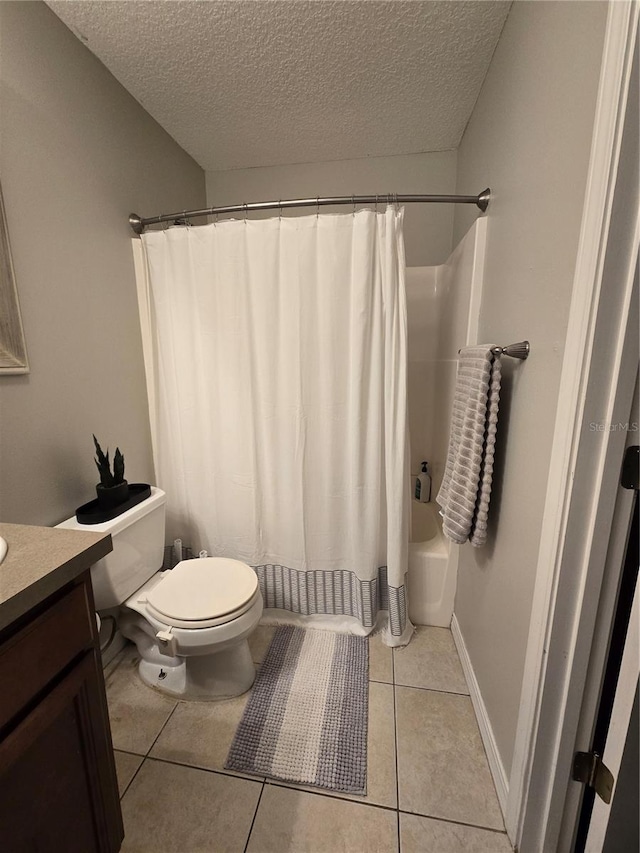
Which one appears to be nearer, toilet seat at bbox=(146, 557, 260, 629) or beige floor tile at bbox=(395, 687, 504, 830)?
beige floor tile at bbox=(395, 687, 504, 830)

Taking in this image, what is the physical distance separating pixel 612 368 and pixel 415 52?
1456 millimetres

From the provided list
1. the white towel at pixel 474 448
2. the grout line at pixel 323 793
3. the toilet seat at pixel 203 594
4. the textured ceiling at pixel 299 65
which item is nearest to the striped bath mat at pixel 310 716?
the grout line at pixel 323 793

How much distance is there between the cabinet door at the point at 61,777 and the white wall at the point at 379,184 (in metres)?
2.19

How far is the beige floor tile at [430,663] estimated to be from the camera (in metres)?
1.41

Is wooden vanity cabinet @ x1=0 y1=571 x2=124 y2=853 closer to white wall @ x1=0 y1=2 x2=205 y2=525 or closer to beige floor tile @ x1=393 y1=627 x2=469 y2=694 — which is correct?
white wall @ x1=0 y1=2 x2=205 y2=525

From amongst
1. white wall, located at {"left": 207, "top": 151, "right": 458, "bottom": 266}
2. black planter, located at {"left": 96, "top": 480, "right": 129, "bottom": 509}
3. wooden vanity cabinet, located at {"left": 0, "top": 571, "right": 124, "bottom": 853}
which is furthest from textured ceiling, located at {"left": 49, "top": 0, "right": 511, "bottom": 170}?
wooden vanity cabinet, located at {"left": 0, "top": 571, "right": 124, "bottom": 853}

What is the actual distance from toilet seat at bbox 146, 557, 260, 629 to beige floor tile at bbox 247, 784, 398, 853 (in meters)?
0.52

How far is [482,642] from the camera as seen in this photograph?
1258 millimetres

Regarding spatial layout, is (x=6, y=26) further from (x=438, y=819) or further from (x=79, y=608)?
(x=438, y=819)

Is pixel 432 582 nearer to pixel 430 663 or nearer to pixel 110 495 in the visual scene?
pixel 430 663

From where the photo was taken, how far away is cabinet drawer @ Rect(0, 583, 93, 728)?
54 cm

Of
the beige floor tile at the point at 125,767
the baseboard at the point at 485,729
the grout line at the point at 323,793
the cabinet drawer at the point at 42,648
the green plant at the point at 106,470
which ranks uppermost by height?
the green plant at the point at 106,470

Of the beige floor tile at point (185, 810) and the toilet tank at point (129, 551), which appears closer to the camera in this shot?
the beige floor tile at point (185, 810)

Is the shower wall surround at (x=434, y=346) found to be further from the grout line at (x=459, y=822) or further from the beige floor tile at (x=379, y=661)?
the grout line at (x=459, y=822)
